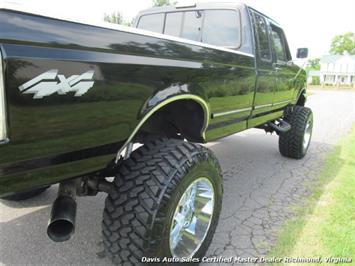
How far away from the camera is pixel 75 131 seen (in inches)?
64.4

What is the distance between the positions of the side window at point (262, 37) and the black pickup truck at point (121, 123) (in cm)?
58

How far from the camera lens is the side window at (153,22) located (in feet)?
14.2

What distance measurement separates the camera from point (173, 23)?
13.7 ft

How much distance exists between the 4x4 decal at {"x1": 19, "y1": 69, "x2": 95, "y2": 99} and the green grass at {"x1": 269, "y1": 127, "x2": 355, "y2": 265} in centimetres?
212

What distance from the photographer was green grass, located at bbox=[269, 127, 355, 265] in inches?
114

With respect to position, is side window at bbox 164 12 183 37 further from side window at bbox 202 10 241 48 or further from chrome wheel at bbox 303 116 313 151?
chrome wheel at bbox 303 116 313 151

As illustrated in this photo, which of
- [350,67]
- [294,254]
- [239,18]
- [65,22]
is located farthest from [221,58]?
[350,67]

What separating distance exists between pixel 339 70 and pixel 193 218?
72.2m

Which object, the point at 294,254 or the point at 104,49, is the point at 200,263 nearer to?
the point at 294,254

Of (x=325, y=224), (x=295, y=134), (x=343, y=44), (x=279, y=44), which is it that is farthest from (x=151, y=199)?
(x=343, y=44)

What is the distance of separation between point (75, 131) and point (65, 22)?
50 centimetres

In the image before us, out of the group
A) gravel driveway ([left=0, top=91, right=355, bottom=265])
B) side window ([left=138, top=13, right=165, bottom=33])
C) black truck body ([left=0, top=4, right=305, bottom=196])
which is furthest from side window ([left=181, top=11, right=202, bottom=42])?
gravel driveway ([left=0, top=91, right=355, bottom=265])

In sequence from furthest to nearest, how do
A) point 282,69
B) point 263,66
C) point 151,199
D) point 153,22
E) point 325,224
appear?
Answer: point 282,69 → point 153,22 → point 263,66 → point 325,224 → point 151,199

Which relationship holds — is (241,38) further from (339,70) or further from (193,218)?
(339,70)
